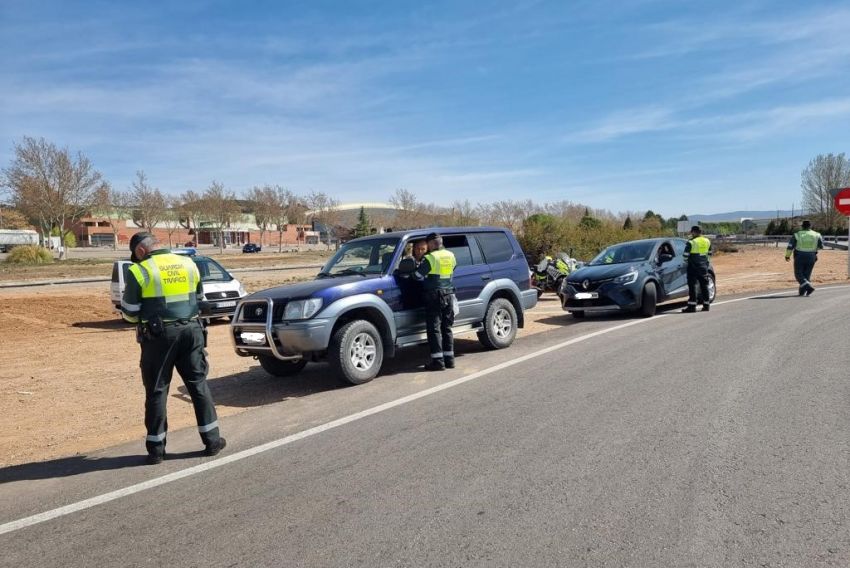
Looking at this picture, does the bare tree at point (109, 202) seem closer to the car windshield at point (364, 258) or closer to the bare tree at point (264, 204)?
the bare tree at point (264, 204)

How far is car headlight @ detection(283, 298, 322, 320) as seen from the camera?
23.2ft

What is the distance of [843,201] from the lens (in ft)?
66.3

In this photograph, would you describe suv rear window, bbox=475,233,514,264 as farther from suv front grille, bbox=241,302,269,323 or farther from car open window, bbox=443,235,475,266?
suv front grille, bbox=241,302,269,323

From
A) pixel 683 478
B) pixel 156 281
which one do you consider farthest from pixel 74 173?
pixel 683 478

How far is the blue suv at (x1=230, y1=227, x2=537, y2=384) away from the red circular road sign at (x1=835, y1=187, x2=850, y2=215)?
15.5 metres

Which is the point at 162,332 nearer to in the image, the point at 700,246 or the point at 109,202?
the point at 700,246

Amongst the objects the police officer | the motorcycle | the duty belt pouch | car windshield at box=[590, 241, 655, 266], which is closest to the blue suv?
the police officer

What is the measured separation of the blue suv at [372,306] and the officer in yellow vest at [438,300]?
0.91ft

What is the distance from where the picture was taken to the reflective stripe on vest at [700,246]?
13.2 meters

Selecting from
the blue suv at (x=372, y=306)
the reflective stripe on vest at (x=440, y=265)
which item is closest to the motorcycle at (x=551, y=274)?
the blue suv at (x=372, y=306)

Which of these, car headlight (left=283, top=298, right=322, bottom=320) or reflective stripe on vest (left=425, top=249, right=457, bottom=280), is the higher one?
reflective stripe on vest (left=425, top=249, right=457, bottom=280)

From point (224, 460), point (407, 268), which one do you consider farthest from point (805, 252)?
point (224, 460)

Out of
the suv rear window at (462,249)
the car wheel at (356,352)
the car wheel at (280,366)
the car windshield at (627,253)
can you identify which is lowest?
the car wheel at (280,366)

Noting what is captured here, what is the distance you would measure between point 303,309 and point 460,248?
2.93 metres
